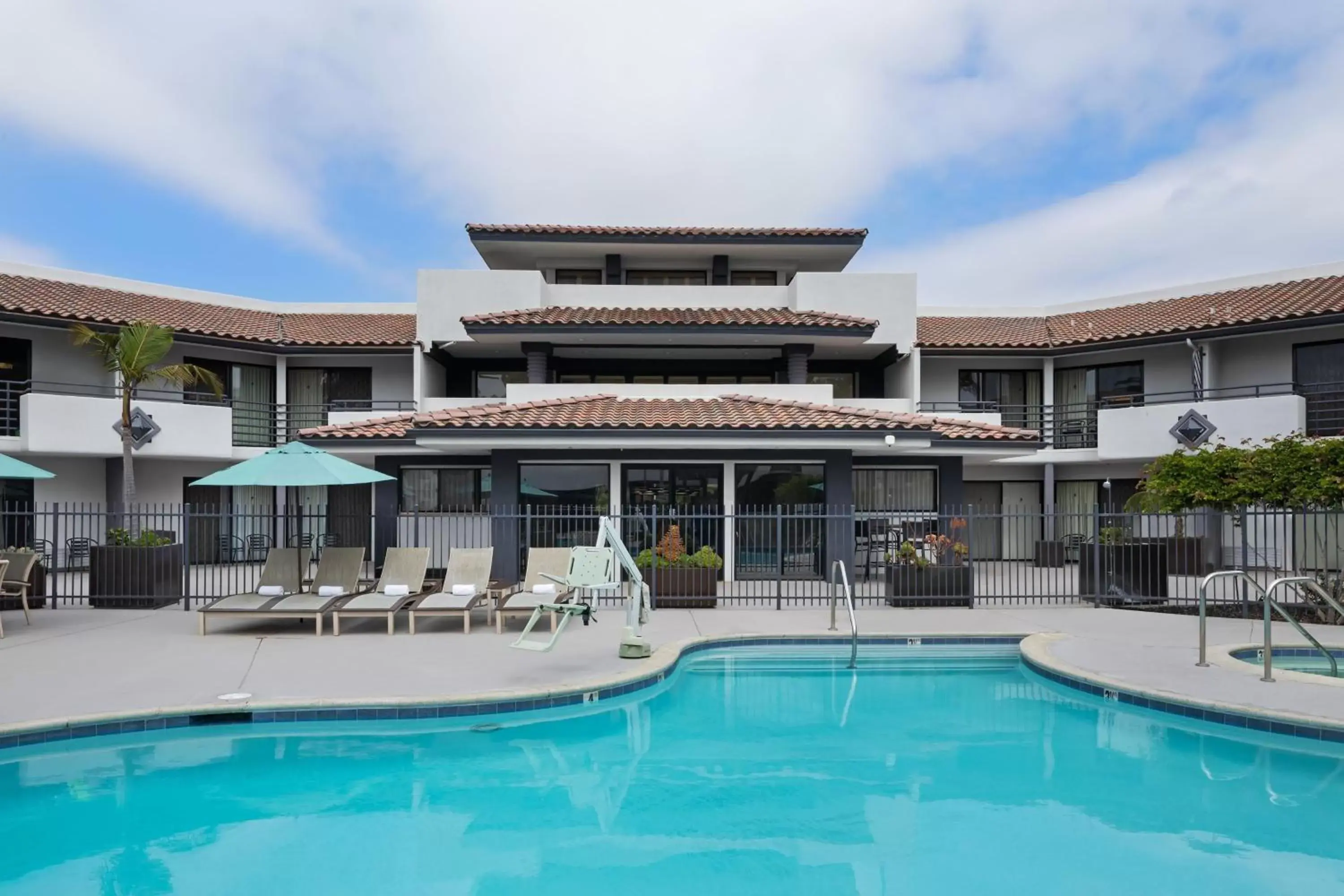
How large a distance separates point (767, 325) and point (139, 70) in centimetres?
1588

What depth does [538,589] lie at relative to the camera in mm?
13211

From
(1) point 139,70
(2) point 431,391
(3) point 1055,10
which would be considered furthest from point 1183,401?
(1) point 139,70

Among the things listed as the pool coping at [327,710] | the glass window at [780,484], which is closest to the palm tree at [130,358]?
the pool coping at [327,710]

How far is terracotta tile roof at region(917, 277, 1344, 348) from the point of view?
829 inches

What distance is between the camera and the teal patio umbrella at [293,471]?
12.1 meters

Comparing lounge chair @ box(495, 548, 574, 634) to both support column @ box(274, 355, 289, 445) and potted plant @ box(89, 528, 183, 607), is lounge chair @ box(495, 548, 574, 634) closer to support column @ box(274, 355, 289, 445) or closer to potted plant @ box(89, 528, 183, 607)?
potted plant @ box(89, 528, 183, 607)

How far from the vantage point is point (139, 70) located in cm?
1988

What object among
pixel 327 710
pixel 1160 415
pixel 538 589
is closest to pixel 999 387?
pixel 1160 415

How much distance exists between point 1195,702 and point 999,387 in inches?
727

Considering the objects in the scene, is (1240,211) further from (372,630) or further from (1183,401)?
(372,630)

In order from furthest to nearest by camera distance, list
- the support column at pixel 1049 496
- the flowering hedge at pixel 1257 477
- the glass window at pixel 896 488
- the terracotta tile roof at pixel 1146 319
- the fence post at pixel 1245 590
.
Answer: the support column at pixel 1049 496, the glass window at pixel 896 488, the terracotta tile roof at pixel 1146 319, the fence post at pixel 1245 590, the flowering hedge at pixel 1257 477

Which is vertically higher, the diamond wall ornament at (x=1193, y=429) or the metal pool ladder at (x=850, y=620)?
the diamond wall ornament at (x=1193, y=429)

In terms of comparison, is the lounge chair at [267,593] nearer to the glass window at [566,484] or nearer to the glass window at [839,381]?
the glass window at [566,484]

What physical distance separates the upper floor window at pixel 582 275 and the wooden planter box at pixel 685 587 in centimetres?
1243
